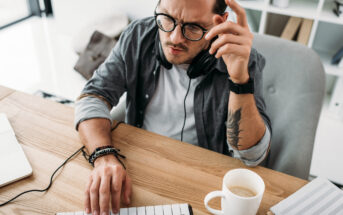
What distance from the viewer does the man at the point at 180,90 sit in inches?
33.4

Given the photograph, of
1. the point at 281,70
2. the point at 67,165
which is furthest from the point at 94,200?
the point at 281,70

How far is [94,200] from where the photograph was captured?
2.56 ft

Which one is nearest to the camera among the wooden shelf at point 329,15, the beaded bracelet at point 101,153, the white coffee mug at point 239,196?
the white coffee mug at point 239,196

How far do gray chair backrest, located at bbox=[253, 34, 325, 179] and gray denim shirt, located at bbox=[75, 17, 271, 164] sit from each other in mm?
125

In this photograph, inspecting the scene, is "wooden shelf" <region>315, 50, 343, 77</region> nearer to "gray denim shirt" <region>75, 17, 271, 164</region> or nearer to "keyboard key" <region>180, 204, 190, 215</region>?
"gray denim shirt" <region>75, 17, 271, 164</region>

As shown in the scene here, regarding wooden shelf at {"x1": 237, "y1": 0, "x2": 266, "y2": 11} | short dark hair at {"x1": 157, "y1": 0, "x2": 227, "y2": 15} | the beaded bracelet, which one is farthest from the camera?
wooden shelf at {"x1": 237, "y1": 0, "x2": 266, "y2": 11}

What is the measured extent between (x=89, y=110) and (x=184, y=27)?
426 millimetres

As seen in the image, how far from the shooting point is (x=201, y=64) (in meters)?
1.11

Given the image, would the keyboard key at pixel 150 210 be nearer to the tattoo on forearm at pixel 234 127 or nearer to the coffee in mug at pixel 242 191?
the coffee in mug at pixel 242 191

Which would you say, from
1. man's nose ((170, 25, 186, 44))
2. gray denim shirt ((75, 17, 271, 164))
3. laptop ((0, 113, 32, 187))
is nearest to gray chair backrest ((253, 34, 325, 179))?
gray denim shirt ((75, 17, 271, 164))

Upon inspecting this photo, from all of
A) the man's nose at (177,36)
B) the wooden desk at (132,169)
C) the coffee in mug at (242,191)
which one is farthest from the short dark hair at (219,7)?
the coffee in mug at (242,191)

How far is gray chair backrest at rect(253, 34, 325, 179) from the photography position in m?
1.12

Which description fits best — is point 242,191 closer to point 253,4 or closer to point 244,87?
point 244,87

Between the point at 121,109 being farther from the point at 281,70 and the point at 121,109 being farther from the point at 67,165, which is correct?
the point at 281,70
